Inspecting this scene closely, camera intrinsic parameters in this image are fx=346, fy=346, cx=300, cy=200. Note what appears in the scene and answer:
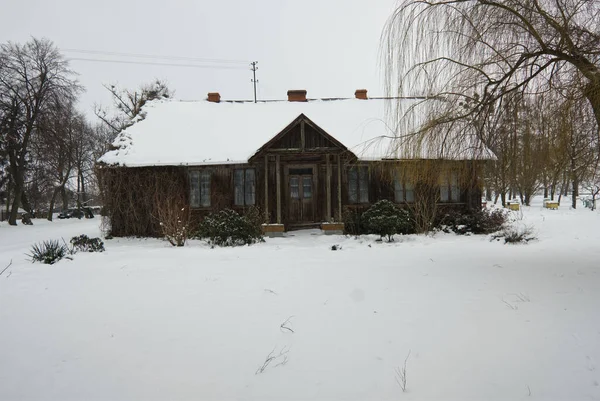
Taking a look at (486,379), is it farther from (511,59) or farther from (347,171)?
(347,171)

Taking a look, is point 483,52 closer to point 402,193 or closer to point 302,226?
point 402,193


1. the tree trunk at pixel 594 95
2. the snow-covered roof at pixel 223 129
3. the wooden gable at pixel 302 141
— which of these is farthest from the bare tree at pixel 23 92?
the tree trunk at pixel 594 95

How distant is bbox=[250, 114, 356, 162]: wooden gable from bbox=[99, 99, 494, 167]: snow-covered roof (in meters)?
0.68

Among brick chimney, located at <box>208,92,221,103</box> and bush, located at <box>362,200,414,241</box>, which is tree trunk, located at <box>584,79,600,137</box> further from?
brick chimney, located at <box>208,92,221,103</box>

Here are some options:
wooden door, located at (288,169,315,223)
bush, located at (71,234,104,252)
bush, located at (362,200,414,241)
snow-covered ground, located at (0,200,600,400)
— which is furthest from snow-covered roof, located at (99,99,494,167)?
snow-covered ground, located at (0,200,600,400)

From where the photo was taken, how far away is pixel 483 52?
5.48 meters

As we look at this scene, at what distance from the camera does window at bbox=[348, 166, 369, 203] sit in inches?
555

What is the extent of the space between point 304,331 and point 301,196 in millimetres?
10172

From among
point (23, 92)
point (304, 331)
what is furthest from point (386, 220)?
point (23, 92)

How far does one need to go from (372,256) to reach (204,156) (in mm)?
8051

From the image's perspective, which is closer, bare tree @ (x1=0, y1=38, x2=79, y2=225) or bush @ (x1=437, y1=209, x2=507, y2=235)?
bush @ (x1=437, y1=209, x2=507, y2=235)

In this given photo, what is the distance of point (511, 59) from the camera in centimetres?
540

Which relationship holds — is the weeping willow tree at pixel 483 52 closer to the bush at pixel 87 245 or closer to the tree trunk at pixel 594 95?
the tree trunk at pixel 594 95

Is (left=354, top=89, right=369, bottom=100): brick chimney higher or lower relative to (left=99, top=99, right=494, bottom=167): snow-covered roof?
higher
